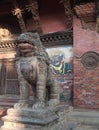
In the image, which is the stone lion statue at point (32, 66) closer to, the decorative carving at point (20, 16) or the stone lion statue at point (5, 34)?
the decorative carving at point (20, 16)

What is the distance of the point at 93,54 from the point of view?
27.5ft

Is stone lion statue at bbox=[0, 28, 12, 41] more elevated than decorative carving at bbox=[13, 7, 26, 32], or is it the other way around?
decorative carving at bbox=[13, 7, 26, 32]

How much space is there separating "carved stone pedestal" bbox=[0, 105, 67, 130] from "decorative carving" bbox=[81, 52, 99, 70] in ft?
→ 12.3

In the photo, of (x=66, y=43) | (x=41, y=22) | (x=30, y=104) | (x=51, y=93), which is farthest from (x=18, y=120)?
(x=41, y=22)

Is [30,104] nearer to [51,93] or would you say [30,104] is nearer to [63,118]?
[51,93]

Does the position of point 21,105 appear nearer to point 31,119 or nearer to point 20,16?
point 31,119

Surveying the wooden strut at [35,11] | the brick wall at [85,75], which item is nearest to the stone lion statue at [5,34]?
the wooden strut at [35,11]

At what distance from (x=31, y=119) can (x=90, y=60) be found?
446 cm

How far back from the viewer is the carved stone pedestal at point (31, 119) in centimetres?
435

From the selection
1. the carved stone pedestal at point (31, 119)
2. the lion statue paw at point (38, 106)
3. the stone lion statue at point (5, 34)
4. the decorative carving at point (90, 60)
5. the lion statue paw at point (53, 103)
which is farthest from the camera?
the stone lion statue at point (5, 34)

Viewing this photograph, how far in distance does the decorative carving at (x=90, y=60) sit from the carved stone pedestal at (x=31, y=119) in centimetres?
374

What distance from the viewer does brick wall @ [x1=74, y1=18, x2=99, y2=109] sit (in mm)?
8109

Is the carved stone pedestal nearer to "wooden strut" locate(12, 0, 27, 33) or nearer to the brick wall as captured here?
the brick wall

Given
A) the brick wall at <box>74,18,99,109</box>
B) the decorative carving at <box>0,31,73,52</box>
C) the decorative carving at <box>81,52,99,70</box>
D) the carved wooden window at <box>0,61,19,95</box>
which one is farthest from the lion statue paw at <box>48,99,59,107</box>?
the carved wooden window at <box>0,61,19,95</box>
